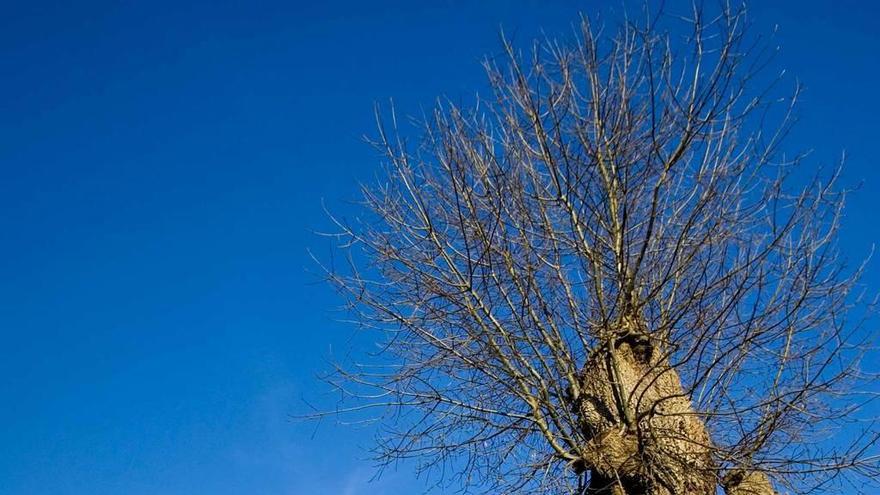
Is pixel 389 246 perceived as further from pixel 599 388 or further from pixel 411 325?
pixel 599 388

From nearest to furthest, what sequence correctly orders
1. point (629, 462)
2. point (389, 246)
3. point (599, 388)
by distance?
1. point (629, 462)
2. point (599, 388)
3. point (389, 246)

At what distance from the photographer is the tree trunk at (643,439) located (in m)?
5.16

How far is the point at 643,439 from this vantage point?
519 centimetres

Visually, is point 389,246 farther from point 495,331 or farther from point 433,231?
point 495,331

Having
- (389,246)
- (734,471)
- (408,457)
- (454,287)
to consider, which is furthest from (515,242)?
(734,471)

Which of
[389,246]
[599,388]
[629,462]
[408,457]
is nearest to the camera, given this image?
[629,462]

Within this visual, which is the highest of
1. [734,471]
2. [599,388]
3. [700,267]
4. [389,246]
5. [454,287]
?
[389,246]

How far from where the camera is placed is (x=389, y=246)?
6383 millimetres

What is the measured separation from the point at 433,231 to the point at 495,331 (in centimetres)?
83

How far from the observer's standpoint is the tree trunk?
203 inches

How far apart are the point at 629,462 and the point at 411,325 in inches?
70.8

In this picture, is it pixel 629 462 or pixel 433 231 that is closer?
pixel 629 462


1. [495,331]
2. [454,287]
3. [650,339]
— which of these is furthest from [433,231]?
[650,339]

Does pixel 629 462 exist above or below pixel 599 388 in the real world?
below
